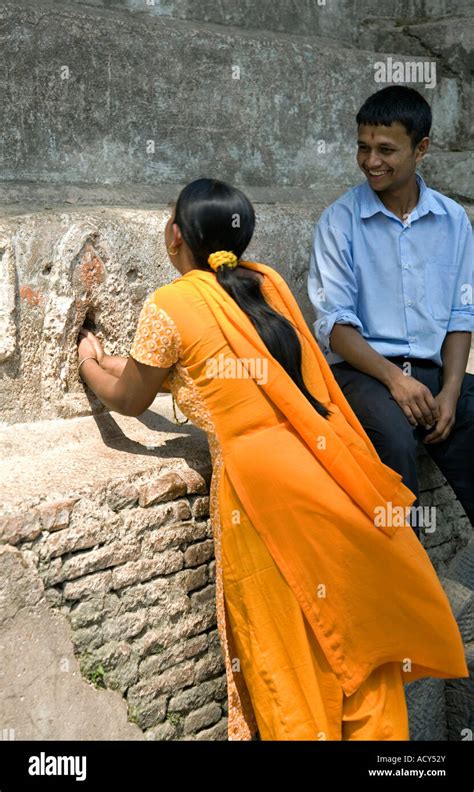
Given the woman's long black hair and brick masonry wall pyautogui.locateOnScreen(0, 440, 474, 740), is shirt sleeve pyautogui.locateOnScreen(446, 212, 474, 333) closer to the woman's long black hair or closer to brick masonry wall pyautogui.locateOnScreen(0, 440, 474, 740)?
the woman's long black hair

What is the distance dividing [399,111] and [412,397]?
934mm

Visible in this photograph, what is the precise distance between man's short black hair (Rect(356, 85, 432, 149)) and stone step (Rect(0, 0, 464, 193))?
60cm

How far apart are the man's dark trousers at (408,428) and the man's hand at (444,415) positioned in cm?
4

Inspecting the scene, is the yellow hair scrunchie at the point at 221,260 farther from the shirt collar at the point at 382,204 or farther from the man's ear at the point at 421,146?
the man's ear at the point at 421,146

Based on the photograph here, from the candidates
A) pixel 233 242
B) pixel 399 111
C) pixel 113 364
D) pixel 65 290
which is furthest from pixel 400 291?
pixel 65 290

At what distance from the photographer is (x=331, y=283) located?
3211mm

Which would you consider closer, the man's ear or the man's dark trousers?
the man's dark trousers

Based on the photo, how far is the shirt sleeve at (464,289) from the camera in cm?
336

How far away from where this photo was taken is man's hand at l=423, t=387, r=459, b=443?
10.5 feet

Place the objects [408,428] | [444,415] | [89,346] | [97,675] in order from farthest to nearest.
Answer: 1. [444,415]
2. [408,428]
3. [89,346]
4. [97,675]

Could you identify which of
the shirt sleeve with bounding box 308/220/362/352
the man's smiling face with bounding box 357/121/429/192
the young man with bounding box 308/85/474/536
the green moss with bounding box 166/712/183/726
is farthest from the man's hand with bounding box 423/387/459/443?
the green moss with bounding box 166/712/183/726

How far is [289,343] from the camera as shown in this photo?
2.58 metres

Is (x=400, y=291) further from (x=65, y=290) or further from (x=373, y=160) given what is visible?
(x=65, y=290)
